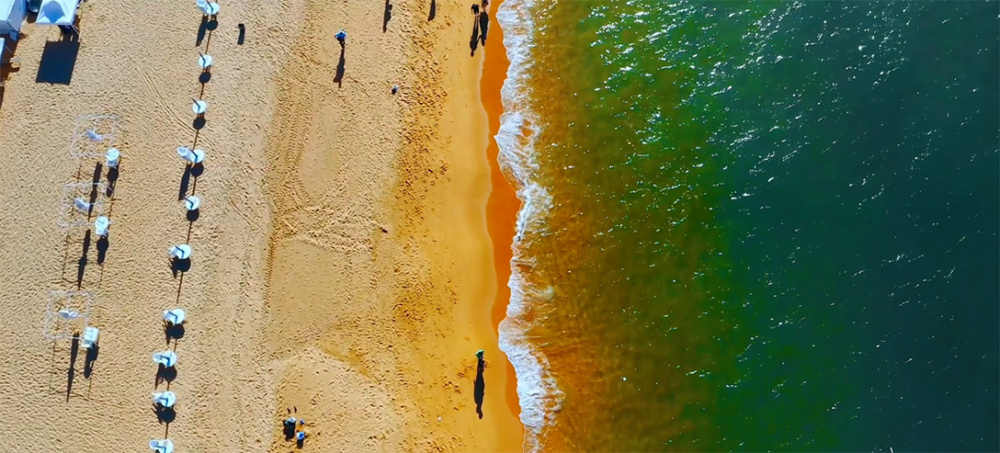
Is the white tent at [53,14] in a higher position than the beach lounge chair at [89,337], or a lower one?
higher

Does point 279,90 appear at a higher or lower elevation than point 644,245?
higher

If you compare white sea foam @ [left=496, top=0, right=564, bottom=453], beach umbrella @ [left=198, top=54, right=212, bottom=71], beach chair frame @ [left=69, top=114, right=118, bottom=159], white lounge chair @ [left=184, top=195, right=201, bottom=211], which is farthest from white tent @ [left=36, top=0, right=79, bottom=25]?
white sea foam @ [left=496, top=0, right=564, bottom=453]

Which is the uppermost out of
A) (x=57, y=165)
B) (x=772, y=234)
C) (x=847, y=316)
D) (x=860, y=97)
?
(x=860, y=97)

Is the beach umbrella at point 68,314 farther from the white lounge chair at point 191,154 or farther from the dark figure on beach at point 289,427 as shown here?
the dark figure on beach at point 289,427

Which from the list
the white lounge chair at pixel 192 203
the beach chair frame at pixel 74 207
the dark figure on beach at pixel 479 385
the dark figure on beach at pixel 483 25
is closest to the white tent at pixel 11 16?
the beach chair frame at pixel 74 207

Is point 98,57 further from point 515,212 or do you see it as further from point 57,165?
point 515,212

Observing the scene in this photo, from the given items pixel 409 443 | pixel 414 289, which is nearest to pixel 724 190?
pixel 414 289
